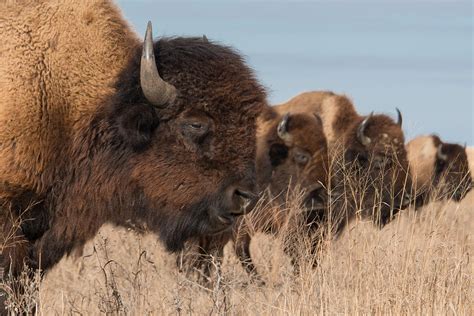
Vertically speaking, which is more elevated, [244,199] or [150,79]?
[150,79]

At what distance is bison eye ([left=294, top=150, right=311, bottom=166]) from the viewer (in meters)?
10.2

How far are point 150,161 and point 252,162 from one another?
0.63 m

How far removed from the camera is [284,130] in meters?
10.4

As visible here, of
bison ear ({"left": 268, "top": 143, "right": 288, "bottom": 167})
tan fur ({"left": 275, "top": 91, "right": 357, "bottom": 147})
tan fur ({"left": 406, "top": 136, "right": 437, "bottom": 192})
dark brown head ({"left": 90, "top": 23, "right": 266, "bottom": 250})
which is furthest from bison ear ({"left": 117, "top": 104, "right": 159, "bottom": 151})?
tan fur ({"left": 406, "top": 136, "right": 437, "bottom": 192})

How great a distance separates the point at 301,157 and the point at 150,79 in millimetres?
4870

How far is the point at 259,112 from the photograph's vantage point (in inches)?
225

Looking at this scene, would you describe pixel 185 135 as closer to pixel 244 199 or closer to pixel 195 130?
pixel 195 130

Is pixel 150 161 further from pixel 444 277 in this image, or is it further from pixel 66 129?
pixel 444 277

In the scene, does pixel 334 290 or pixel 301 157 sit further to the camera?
pixel 301 157

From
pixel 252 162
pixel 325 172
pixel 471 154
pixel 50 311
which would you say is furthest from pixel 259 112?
pixel 471 154

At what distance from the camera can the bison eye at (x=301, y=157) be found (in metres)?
10.2

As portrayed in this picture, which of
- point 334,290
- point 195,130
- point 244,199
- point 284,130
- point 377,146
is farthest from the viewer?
point 377,146

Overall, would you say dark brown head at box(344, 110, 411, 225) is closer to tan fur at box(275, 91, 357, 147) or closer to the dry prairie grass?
tan fur at box(275, 91, 357, 147)

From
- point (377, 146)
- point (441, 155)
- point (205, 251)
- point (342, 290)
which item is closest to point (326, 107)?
point (377, 146)
